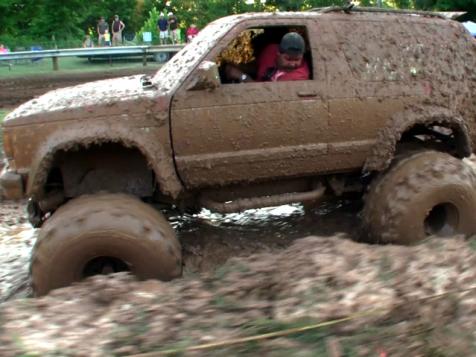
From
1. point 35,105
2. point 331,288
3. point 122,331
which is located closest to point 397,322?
point 331,288

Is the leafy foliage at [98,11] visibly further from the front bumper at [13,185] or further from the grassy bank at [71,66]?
the front bumper at [13,185]

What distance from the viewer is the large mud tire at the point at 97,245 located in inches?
176

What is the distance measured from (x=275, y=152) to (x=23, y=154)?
6.40 feet

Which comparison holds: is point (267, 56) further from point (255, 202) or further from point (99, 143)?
point (99, 143)

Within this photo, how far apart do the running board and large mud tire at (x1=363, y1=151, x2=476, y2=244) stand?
0.54 m

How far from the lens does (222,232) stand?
6.17m

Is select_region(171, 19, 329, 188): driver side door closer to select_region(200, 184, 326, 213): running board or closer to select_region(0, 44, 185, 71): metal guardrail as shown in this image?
select_region(200, 184, 326, 213): running board

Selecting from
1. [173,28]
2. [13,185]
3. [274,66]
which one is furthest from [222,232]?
[173,28]

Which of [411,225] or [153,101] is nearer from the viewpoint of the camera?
[153,101]

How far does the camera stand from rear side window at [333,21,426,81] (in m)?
5.39

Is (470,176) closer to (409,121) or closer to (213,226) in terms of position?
(409,121)

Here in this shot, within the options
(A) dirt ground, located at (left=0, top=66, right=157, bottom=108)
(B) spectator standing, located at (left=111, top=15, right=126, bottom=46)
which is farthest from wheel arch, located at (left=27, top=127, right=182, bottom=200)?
(B) spectator standing, located at (left=111, top=15, right=126, bottom=46)

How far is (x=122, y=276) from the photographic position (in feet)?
13.2

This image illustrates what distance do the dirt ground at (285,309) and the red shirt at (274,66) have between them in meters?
1.55
